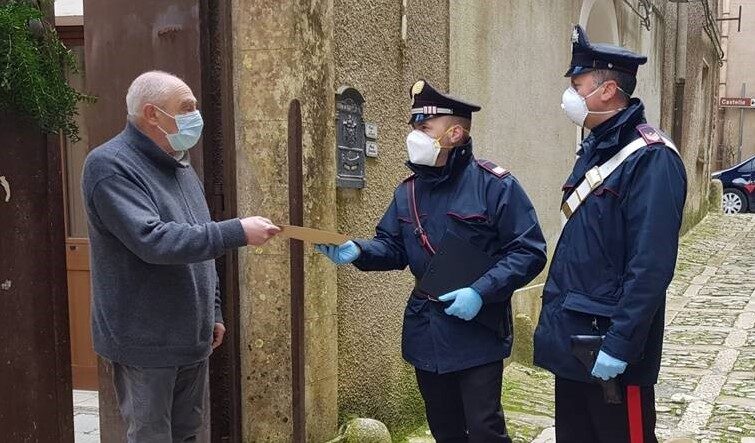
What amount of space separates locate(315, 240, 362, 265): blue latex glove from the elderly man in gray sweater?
17.0 inches

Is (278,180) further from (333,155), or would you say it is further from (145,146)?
(145,146)

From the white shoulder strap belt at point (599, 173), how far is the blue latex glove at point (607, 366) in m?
0.53

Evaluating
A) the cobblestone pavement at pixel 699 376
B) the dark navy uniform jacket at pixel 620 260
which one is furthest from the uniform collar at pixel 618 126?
the cobblestone pavement at pixel 699 376

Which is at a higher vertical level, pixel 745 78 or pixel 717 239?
pixel 745 78

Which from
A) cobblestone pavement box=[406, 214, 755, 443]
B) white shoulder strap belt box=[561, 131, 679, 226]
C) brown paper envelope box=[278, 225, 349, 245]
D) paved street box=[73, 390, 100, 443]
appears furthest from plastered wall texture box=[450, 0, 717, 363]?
paved street box=[73, 390, 100, 443]

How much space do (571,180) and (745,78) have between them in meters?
28.3

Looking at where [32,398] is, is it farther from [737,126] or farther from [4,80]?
[737,126]

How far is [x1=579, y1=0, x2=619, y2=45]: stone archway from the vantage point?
865 centimetres

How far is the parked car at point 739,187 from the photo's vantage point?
1830cm

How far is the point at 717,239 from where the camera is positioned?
13.7 metres

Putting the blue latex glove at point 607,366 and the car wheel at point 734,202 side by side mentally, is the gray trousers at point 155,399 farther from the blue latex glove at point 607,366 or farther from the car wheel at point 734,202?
the car wheel at point 734,202

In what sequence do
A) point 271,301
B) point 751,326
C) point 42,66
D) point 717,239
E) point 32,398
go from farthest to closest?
point 717,239, point 751,326, point 271,301, point 32,398, point 42,66

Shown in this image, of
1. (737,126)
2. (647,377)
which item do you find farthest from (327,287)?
(737,126)

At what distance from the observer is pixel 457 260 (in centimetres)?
287
